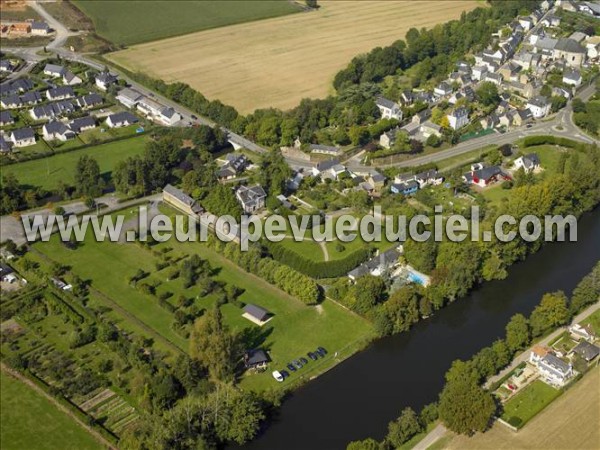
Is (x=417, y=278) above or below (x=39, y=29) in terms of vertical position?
below

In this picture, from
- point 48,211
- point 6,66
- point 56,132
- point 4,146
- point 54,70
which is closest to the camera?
point 48,211

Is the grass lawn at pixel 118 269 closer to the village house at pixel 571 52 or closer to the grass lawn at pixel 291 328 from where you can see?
the grass lawn at pixel 291 328

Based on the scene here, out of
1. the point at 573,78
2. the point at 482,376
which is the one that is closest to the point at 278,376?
the point at 482,376

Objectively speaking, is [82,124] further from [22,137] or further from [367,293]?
[367,293]

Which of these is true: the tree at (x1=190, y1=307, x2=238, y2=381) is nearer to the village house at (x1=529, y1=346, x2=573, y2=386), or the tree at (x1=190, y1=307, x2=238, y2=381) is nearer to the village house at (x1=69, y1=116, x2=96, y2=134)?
the village house at (x1=529, y1=346, x2=573, y2=386)

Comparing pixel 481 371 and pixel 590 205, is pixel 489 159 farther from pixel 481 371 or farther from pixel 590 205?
pixel 481 371

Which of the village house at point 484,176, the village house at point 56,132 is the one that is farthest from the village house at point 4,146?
the village house at point 484,176

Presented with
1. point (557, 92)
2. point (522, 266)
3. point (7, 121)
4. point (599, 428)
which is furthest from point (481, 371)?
point (7, 121)
